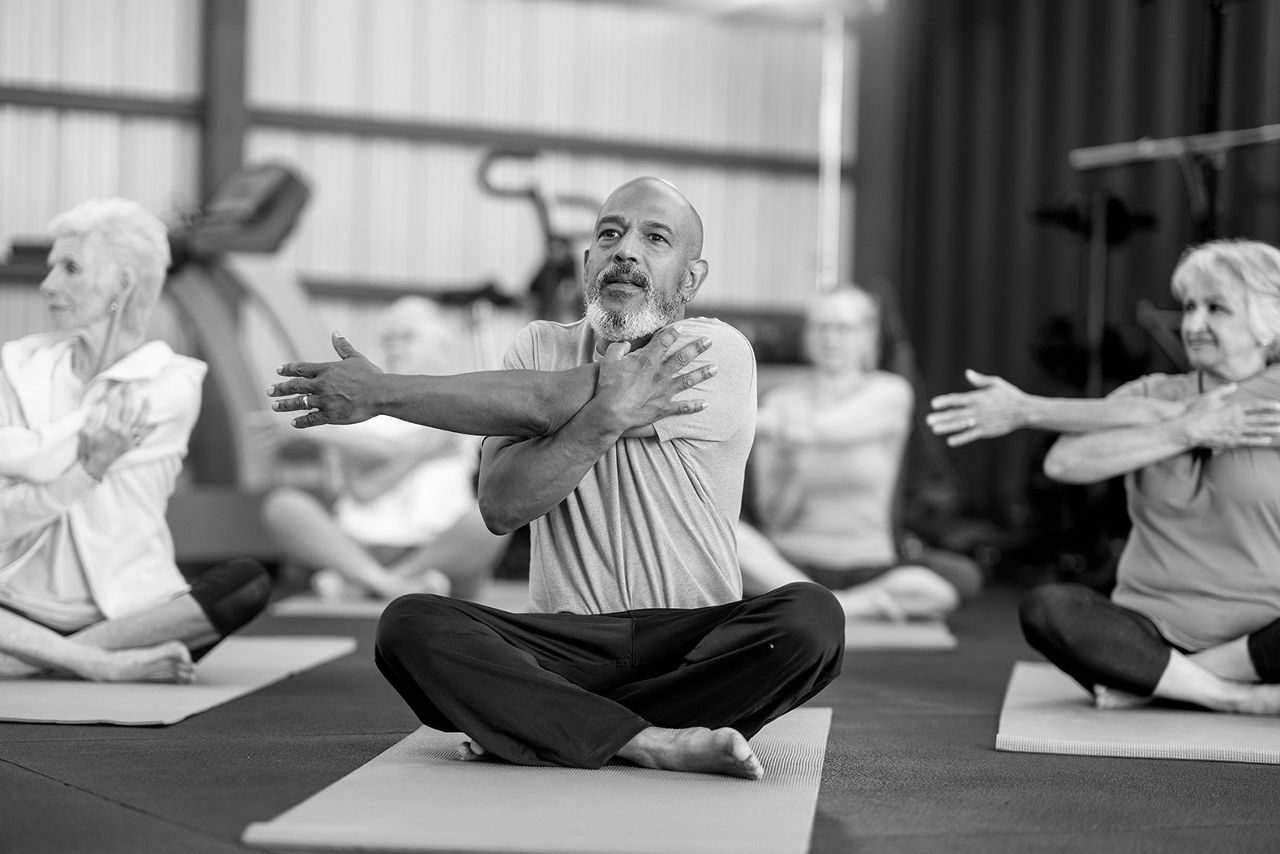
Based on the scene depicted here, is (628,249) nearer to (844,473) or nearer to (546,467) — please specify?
(546,467)

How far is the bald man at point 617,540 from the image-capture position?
7.43 ft

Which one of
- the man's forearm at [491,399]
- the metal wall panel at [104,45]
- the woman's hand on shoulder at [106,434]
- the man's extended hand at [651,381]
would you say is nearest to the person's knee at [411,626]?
the man's forearm at [491,399]

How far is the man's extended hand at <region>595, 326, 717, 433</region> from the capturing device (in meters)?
2.32

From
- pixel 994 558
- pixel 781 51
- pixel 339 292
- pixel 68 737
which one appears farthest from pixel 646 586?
pixel 781 51

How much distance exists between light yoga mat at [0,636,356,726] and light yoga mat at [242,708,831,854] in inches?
24.7

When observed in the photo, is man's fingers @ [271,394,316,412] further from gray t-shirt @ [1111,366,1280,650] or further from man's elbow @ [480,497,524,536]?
gray t-shirt @ [1111,366,1280,650]

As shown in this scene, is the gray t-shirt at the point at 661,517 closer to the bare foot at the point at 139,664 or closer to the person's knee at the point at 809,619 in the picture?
the person's knee at the point at 809,619

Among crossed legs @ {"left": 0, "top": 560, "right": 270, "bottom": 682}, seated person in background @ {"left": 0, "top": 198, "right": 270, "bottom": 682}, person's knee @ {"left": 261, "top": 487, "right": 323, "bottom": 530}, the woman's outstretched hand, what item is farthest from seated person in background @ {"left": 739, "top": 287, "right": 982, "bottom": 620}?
seated person in background @ {"left": 0, "top": 198, "right": 270, "bottom": 682}

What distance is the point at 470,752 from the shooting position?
236 cm

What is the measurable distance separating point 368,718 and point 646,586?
2.44 ft

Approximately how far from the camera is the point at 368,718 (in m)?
2.90

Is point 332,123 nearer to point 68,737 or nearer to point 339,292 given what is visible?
point 339,292

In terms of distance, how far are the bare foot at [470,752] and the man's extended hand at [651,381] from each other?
53 centimetres

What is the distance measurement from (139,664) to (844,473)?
2.41 meters
